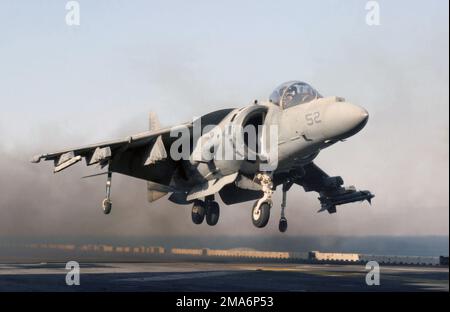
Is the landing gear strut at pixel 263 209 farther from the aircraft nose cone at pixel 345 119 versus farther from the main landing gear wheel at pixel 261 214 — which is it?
the aircraft nose cone at pixel 345 119

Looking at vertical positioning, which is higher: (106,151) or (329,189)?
(106,151)

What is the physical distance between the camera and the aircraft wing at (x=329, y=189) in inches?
1175

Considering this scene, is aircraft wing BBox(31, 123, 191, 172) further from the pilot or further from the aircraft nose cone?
the aircraft nose cone

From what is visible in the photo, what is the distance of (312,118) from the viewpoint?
2258 cm

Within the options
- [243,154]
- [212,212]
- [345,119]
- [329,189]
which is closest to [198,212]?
[212,212]

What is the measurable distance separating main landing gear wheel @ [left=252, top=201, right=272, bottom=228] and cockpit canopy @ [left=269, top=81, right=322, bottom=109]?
3.84 m

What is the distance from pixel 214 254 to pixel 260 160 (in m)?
19.5

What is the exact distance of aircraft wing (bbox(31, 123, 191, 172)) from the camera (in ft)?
89.2

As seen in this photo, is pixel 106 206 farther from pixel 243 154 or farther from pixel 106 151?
pixel 243 154

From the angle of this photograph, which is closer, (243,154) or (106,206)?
(243,154)

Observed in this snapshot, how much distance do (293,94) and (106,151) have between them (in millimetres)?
8643

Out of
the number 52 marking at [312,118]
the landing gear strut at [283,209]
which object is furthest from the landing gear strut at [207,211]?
the number 52 marking at [312,118]

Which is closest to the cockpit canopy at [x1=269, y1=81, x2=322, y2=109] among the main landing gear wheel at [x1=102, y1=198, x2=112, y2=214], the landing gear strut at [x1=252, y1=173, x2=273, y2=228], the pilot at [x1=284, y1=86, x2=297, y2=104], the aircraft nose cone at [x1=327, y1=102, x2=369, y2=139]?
the pilot at [x1=284, y1=86, x2=297, y2=104]

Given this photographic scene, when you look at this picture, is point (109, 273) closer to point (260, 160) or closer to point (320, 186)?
point (260, 160)
